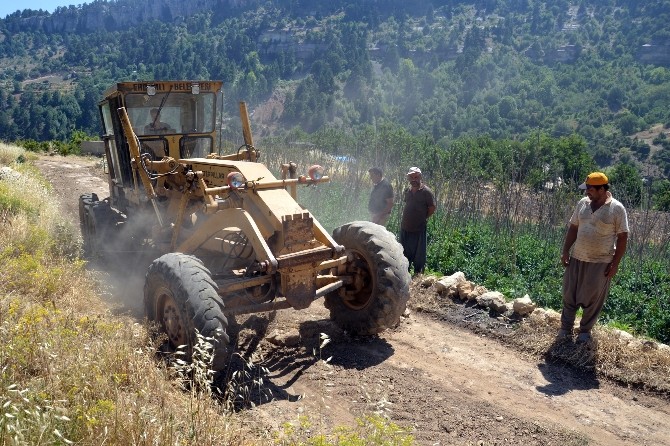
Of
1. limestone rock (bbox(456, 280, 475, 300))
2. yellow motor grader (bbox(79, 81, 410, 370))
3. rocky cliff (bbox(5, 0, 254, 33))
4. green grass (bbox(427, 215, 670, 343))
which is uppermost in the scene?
rocky cliff (bbox(5, 0, 254, 33))

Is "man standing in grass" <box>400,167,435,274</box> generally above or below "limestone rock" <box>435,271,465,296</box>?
above

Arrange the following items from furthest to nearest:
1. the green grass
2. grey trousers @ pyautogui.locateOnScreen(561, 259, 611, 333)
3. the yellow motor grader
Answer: the green grass < grey trousers @ pyautogui.locateOnScreen(561, 259, 611, 333) < the yellow motor grader

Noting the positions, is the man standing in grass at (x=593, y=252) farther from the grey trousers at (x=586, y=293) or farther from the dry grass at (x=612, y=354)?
the dry grass at (x=612, y=354)

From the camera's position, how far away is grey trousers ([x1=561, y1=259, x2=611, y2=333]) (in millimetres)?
6188

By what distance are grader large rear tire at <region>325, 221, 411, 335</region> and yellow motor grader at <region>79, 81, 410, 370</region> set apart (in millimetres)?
11

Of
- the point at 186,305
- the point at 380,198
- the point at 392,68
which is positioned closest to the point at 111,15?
the point at 392,68

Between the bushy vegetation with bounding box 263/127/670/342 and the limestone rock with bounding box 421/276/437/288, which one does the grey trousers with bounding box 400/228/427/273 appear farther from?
the bushy vegetation with bounding box 263/127/670/342

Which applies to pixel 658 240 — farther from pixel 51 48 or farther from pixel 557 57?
pixel 51 48

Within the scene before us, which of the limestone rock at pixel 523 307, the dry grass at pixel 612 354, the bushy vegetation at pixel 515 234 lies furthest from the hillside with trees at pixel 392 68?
the dry grass at pixel 612 354

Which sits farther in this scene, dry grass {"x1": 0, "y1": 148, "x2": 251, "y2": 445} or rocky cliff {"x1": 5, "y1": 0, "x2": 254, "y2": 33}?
rocky cliff {"x1": 5, "y1": 0, "x2": 254, "y2": 33}

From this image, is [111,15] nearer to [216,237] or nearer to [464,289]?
[216,237]

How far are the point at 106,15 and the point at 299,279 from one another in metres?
185

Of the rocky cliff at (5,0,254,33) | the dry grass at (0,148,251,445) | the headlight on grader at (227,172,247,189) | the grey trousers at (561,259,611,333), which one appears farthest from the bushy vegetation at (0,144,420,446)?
the rocky cliff at (5,0,254,33)

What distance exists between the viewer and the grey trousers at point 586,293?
20.3 ft
